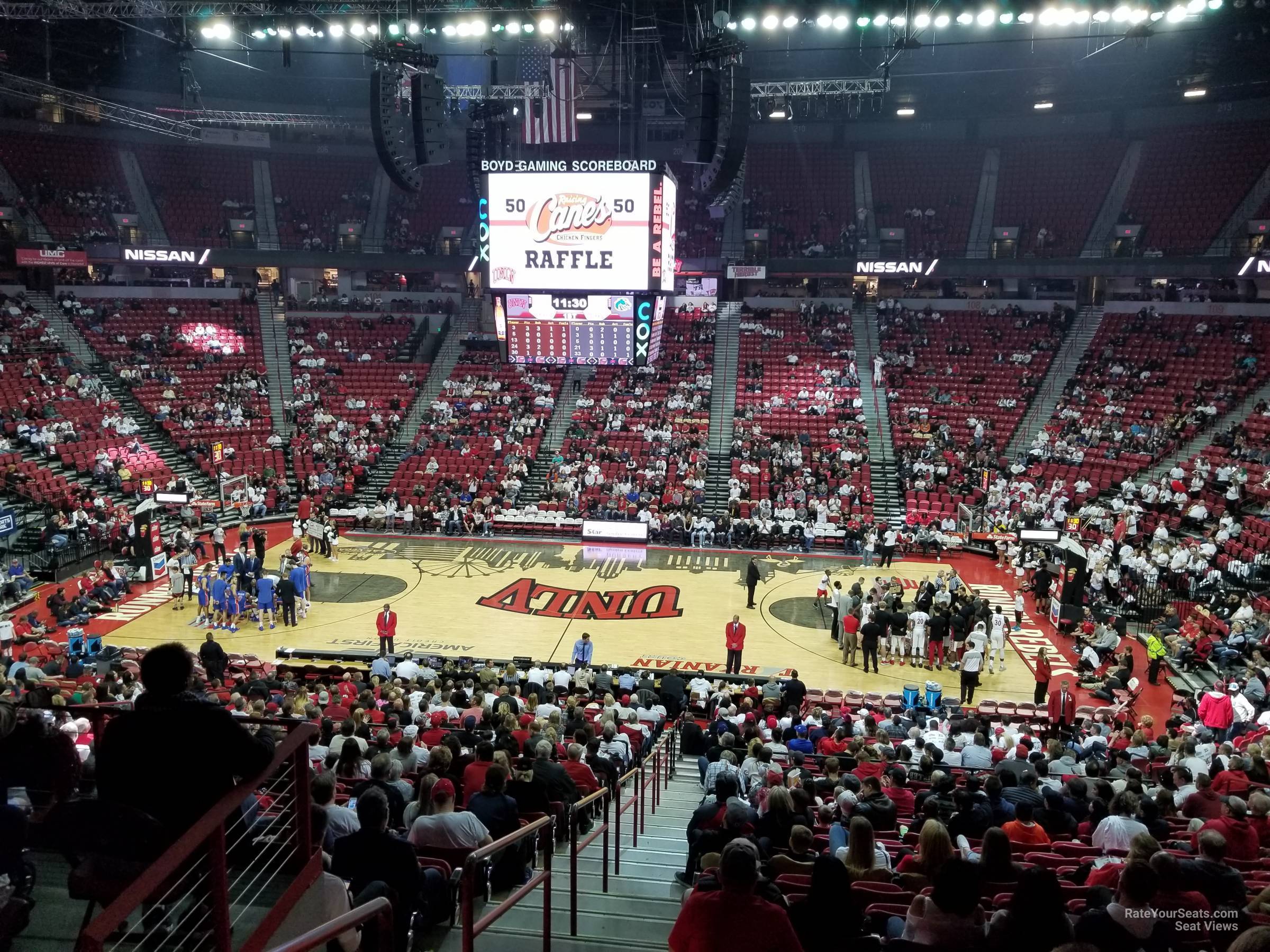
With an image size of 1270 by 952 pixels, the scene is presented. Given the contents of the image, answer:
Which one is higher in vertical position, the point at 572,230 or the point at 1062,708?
the point at 572,230

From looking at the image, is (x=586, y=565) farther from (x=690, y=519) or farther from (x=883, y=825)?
(x=883, y=825)

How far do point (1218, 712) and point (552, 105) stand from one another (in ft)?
76.2

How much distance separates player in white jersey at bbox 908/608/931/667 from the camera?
18.6m

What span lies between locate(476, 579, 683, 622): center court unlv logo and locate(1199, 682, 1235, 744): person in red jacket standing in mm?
10642

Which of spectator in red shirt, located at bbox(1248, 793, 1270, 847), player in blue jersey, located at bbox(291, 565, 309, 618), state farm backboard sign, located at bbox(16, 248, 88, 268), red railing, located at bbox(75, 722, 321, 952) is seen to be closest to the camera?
red railing, located at bbox(75, 722, 321, 952)

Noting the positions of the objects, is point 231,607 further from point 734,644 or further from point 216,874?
point 216,874

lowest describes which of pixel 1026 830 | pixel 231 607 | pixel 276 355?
pixel 231 607

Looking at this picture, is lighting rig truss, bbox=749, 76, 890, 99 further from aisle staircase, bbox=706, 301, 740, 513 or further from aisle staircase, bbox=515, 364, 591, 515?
aisle staircase, bbox=706, 301, 740, 513

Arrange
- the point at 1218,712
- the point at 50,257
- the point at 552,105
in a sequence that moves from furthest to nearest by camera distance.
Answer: the point at 50,257, the point at 552,105, the point at 1218,712

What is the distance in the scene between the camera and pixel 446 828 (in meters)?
5.96

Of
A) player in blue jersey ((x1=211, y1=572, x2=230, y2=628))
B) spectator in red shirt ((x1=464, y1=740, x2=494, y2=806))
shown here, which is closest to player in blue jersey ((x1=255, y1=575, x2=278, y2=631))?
player in blue jersey ((x1=211, y1=572, x2=230, y2=628))

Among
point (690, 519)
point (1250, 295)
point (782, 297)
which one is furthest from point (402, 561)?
point (1250, 295)

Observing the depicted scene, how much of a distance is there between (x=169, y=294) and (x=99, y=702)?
32986 mm

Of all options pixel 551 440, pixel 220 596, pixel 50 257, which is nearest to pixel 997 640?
pixel 220 596
